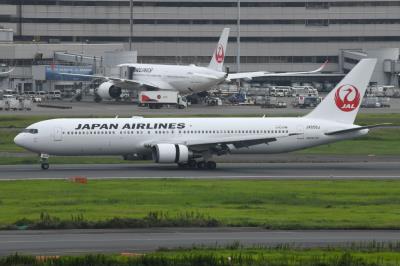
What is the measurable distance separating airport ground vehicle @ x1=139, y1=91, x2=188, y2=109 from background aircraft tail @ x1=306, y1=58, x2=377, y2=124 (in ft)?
186

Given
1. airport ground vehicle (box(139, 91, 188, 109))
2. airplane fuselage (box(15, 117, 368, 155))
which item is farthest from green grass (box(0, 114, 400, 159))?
airport ground vehicle (box(139, 91, 188, 109))

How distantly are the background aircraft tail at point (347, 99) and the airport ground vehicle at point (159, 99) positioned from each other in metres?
56.6

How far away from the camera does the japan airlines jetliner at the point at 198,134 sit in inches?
2544

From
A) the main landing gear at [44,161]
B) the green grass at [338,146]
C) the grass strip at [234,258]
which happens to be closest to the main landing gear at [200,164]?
the green grass at [338,146]

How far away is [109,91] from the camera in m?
134

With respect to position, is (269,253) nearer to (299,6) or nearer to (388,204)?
(388,204)

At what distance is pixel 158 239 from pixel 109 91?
97554mm

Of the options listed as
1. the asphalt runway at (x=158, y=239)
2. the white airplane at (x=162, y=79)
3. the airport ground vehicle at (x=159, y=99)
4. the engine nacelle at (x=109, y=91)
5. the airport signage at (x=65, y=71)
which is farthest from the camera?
the airport signage at (x=65, y=71)

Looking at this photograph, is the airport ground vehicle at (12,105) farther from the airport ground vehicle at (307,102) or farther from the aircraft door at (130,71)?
the airport ground vehicle at (307,102)

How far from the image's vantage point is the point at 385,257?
107ft

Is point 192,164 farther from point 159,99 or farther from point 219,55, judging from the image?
point 219,55

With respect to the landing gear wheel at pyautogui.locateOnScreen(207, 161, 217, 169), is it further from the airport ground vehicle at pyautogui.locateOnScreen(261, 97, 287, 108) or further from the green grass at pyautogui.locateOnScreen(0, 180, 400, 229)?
the airport ground vehicle at pyautogui.locateOnScreen(261, 97, 287, 108)

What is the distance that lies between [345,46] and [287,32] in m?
10.2

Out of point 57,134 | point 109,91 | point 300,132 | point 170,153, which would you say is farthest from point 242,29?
point 170,153
